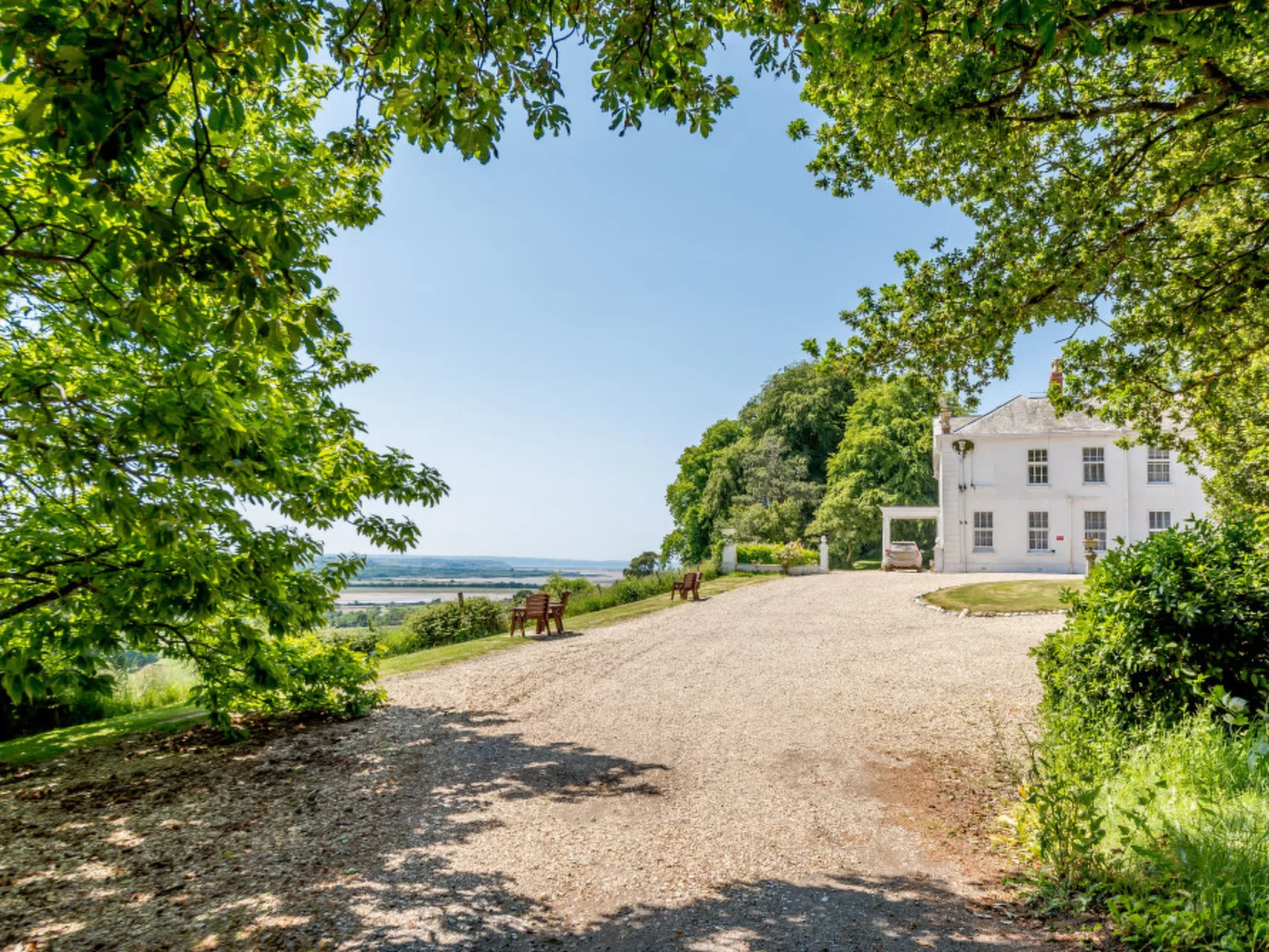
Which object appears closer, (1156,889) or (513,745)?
(1156,889)

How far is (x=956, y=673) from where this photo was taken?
1016 centimetres

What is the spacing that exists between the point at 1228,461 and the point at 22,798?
1924 centimetres

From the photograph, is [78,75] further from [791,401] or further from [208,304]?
[791,401]

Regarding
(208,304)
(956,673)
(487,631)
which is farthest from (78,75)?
(487,631)

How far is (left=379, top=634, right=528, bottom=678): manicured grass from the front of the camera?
39.8ft

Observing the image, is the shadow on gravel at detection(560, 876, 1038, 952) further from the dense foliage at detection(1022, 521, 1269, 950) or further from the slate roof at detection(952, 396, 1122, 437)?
the slate roof at detection(952, 396, 1122, 437)

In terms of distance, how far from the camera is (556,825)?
5242 mm

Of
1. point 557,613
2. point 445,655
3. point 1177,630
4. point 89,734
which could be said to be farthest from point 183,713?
point 1177,630

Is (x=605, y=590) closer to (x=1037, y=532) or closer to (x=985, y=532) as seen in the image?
(x=985, y=532)

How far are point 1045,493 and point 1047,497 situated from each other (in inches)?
6.8

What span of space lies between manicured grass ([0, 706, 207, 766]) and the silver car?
26.8 meters

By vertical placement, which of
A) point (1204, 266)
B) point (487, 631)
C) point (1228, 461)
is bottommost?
point (487, 631)

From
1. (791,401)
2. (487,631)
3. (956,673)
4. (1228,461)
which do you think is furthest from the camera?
(791,401)

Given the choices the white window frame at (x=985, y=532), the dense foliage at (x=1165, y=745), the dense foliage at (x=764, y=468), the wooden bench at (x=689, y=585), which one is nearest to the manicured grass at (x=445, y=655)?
the wooden bench at (x=689, y=585)
